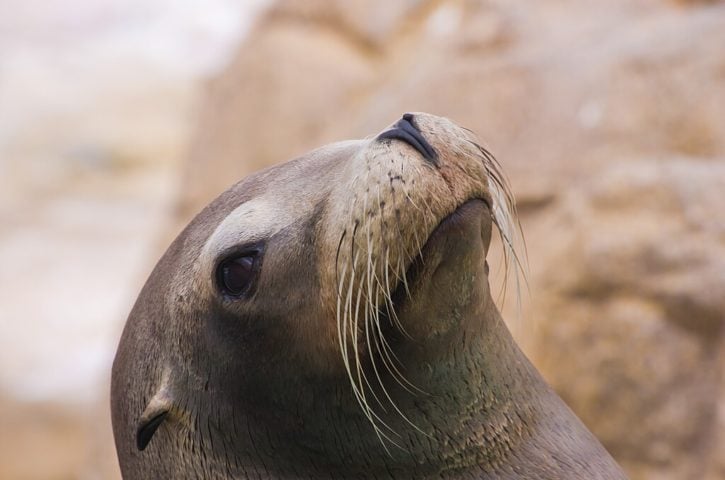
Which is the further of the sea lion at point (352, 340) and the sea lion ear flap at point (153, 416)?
the sea lion ear flap at point (153, 416)

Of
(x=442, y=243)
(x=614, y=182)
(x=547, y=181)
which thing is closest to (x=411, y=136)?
(x=442, y=243)

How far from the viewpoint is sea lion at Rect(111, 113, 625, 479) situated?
7.67 ft

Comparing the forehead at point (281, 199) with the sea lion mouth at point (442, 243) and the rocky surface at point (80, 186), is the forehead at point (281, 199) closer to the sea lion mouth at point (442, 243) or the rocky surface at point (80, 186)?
the sea lion mouth at point (442, 243)

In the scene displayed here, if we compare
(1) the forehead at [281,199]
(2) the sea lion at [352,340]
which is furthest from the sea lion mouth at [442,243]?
(1) the forehead at [281,199]

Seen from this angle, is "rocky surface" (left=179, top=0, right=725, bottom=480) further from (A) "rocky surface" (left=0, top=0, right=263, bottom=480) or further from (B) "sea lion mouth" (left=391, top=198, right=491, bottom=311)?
(A) "rocky surface" (left=0, top=0, right=263, bottom=480)

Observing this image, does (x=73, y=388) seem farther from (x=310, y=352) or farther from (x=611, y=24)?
(x=310, y=352)

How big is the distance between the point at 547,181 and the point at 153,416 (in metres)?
3.24

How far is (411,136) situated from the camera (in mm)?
2359

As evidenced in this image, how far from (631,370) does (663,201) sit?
797 millimetres

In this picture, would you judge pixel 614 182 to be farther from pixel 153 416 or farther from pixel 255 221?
pixel 153 416

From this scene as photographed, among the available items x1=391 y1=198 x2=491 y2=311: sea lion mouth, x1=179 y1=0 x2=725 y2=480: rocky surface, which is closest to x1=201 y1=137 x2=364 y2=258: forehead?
x1=391 y1=198 x2=491 y2=311: sea lion mouth

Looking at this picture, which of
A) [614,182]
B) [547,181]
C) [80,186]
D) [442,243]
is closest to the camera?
[442,243]

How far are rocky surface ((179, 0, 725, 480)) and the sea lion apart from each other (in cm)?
223

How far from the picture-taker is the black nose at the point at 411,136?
234cm
